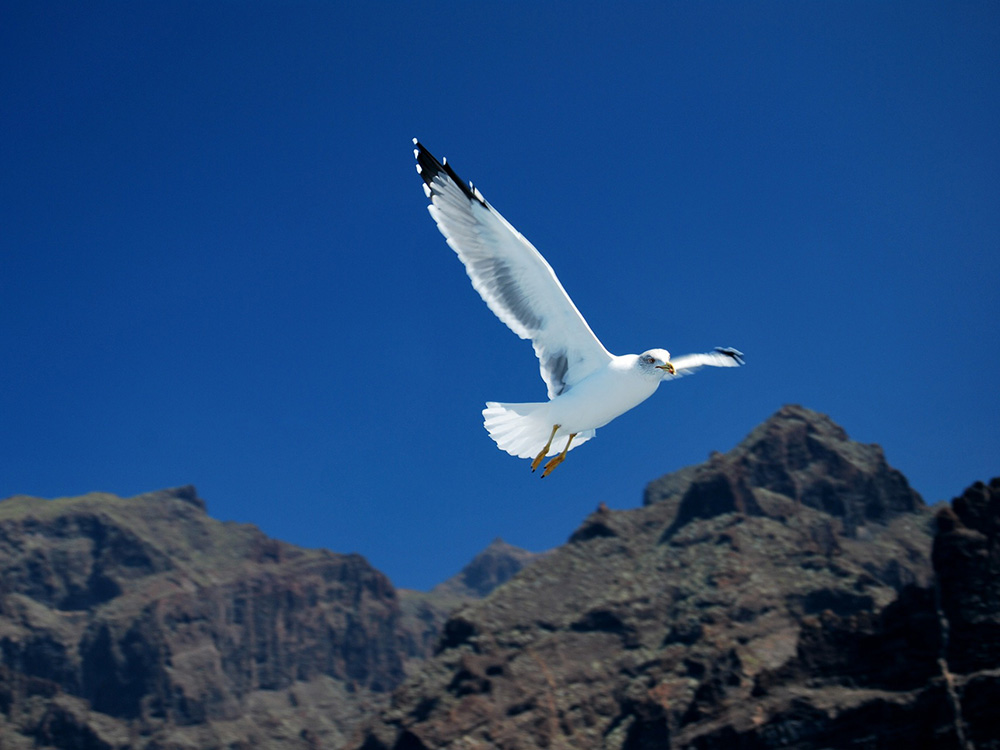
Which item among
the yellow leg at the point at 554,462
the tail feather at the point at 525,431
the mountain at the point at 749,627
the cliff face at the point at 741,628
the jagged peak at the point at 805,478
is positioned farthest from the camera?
the jagged peak at the point at 805,478

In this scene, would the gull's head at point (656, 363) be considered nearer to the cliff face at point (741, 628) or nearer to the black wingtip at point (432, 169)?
the black wingtip at point (432, 169)

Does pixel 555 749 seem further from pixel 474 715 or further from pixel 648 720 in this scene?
pixel 648 720

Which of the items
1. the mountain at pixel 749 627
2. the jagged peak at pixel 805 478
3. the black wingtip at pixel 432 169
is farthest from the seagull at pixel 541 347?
the jagged peak at pixel 805 478

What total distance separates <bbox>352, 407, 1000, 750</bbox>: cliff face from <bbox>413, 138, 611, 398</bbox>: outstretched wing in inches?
2474

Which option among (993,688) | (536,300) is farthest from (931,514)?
(536,300)

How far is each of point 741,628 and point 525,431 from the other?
108m

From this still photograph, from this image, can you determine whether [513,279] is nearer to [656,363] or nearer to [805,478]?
[656,363]

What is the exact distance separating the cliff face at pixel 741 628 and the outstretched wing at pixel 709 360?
61192 mm

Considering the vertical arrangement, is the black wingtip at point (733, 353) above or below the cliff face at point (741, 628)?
below

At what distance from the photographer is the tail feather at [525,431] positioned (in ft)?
74.1

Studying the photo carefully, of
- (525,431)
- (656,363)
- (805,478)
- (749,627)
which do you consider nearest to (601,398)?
(656,363)

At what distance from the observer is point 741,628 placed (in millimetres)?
122500

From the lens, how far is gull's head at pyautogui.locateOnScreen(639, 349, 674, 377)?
70.1 ft

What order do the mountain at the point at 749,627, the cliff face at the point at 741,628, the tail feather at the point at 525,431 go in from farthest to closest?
the cliff face at the point at 741,628
the mountain at the point at 749,627
the tail feather at the point at 525,431
